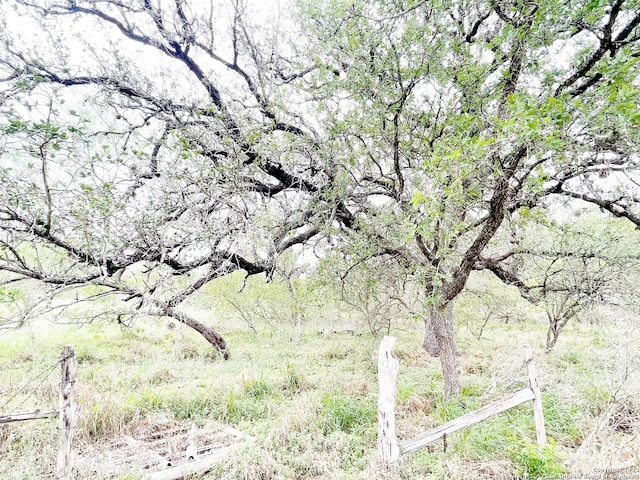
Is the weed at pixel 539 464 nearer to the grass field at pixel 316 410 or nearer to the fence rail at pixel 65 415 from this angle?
the grass field at pixel 316 410

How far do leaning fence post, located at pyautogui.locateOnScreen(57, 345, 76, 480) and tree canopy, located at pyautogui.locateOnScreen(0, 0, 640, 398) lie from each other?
0.87 metres

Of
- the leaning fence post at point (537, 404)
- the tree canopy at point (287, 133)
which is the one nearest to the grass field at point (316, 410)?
the leaning fence post at point (537, 404)

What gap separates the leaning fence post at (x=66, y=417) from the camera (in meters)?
3.66

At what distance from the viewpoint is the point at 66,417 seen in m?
3.79

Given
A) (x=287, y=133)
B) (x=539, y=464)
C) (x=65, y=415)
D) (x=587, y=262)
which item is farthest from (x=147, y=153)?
(x=587, y=262)

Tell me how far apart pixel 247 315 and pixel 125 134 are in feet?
35.3

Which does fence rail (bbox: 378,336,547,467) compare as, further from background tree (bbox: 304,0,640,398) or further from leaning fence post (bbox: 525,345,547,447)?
background tree (bbox: 304,0,640,398)

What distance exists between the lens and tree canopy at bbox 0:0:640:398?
3.59 meters

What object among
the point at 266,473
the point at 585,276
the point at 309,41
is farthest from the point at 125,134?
the point at 585,276

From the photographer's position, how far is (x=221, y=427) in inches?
221

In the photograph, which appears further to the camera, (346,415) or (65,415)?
(346,415)

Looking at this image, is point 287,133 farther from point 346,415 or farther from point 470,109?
point 346,415

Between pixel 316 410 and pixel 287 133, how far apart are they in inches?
184

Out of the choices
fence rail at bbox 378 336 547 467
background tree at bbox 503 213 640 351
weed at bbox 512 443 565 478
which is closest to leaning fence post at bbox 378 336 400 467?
fence rail at bbox 378 336 547 467
